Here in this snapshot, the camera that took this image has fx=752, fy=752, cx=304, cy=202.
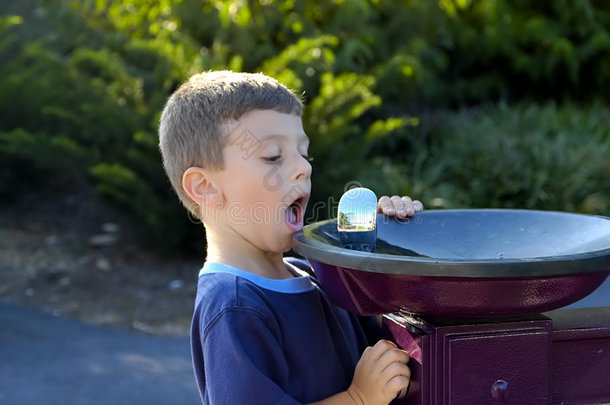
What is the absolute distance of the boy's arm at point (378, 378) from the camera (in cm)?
142

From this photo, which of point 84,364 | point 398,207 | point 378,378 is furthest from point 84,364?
point 378,378

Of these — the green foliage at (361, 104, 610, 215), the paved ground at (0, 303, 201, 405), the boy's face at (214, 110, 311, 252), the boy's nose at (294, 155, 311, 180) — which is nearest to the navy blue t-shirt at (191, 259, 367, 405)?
the boy's face at (214, 110, 311, 252)

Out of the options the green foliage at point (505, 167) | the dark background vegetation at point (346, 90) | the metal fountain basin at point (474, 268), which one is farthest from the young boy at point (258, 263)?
the green foliage at point (505, 167)

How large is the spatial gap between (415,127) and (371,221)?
17.0 ft

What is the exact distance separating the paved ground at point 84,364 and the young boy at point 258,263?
1.91 m

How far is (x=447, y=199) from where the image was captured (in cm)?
524

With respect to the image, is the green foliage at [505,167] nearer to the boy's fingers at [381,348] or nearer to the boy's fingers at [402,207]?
the boy's fingers at [402,207]

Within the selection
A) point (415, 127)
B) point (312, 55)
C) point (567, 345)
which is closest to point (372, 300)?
point (567, 345)

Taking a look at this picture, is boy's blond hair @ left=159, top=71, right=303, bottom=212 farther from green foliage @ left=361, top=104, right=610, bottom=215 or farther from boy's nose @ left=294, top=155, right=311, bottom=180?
green foliage @ left=361, top=104, right=610, bottom=215

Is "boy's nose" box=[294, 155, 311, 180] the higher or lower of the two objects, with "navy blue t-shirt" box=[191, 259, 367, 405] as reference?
higher

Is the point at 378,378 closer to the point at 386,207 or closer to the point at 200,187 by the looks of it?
the point at 386,207

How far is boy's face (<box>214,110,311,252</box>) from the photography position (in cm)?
154

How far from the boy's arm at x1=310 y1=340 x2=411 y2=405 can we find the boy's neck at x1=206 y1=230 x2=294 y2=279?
0.29 meters

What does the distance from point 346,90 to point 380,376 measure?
3674mm
